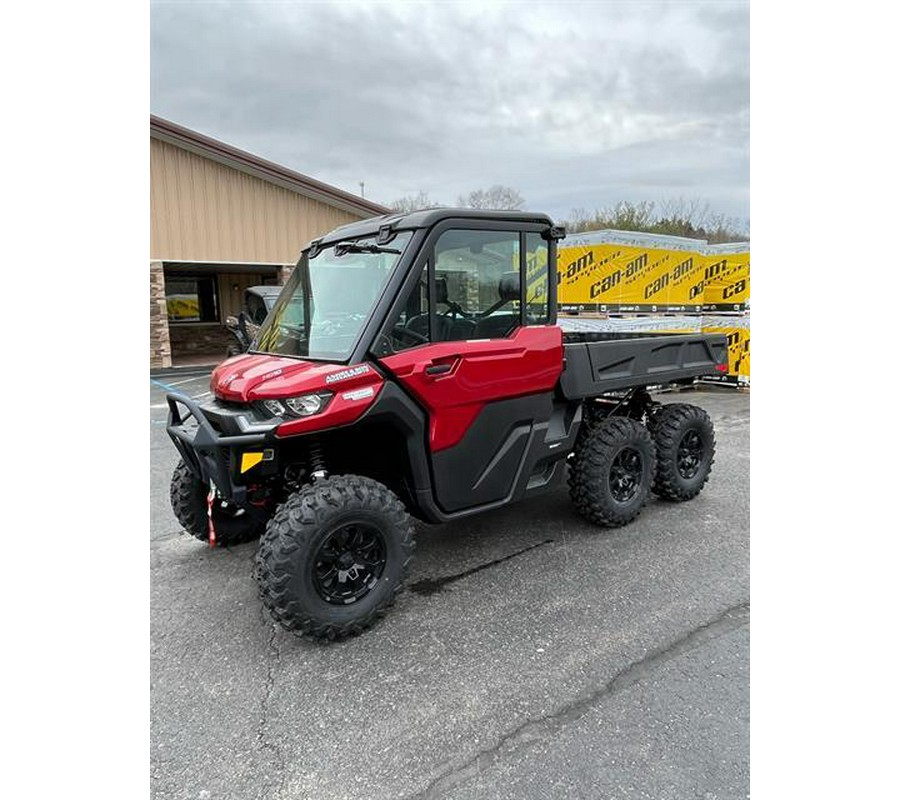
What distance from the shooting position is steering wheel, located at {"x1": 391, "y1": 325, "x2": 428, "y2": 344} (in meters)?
3.03

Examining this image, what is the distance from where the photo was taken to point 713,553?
380 cm

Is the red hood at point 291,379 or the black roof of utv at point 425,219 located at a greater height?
the black roof of utv at point 425,219

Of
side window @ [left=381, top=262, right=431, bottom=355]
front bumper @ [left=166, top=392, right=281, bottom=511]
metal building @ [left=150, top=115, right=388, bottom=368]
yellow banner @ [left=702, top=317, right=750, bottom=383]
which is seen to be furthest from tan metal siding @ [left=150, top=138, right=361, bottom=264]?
side window @ [left=381, top=262, right=431, bottom=355]

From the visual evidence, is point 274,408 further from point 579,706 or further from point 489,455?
point 579,706

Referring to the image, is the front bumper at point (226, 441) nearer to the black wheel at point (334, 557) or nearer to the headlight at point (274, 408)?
the headlight at point (274, 408)

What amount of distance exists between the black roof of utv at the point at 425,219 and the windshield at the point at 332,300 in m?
0.07

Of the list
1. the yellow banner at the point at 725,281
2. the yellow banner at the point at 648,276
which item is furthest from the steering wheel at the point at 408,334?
the yellow banner at the point at 725,281

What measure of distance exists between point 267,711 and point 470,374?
188 cm

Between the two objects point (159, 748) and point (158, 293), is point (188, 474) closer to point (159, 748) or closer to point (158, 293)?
point (159, 748)

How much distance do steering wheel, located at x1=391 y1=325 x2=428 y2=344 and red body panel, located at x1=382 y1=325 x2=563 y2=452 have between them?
45 millimetres

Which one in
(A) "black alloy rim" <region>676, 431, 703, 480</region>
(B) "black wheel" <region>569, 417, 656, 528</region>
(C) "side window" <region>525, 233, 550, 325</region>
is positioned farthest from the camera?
(A) "black alloy rim" <region>676, 431, 703, 480</region>

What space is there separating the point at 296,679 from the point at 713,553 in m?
2.72

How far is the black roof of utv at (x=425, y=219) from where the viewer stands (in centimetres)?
313

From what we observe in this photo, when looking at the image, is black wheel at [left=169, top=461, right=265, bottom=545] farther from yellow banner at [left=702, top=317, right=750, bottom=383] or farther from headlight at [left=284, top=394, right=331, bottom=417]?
yellow banner at [left=702, top=317, right=750, bottom=383]
